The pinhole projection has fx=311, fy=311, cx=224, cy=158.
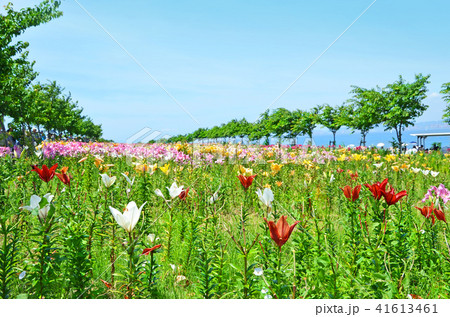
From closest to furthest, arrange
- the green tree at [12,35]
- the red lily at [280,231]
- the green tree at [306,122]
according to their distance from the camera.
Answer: the red lily at [280,231] < the green tree at [12,35] < the green tree at [306,122]

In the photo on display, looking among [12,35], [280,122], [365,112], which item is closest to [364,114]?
[365,112]

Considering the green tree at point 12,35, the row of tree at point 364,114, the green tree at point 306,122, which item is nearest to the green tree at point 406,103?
the row of tree at point 364,114

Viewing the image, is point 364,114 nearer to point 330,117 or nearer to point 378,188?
point 330,117

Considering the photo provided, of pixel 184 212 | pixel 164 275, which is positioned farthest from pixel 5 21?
pixel 164 275

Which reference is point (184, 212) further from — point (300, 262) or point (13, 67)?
point (13, 67)

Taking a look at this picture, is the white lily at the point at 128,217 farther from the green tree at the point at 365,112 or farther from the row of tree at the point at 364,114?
→ the green tree at the point at 365,112

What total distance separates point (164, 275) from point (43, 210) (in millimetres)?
1248

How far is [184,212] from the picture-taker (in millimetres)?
4133

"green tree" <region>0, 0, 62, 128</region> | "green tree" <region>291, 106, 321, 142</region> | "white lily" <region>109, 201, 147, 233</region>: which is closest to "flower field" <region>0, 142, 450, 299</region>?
"white lily" <region>109, 201, 147, 233</region>

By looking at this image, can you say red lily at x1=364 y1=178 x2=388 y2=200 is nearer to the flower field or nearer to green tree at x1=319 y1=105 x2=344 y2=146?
Answer: the flower field

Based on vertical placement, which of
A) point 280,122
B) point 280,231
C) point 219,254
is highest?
point 280,122

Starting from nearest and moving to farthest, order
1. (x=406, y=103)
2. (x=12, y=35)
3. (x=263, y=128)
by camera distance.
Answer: (x=12, y=35) → (x=406, y=103) → (x=263, y=128)

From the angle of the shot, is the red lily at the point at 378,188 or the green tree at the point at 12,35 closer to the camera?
the red lily at the point at 378,188

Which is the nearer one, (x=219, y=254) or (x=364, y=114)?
(x=219, y=254)
